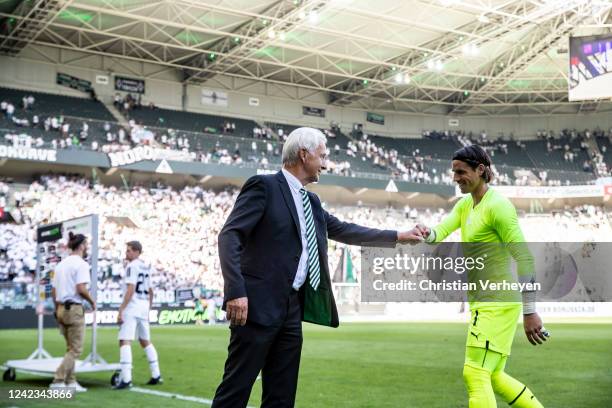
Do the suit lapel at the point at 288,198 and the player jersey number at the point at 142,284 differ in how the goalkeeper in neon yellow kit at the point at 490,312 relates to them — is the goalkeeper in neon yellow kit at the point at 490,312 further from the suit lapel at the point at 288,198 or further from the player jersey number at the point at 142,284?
the player jersey number at the point at 142,284

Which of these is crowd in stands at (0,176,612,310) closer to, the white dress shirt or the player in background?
the player in background

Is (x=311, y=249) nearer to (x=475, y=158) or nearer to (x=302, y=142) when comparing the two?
(x=302, y=142)

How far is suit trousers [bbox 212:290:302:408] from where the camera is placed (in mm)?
4469

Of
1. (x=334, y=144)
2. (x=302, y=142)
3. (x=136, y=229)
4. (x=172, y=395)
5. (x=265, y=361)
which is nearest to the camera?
(x=265, y=361)

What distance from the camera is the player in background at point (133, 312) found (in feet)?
35.9

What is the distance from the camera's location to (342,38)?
4253 cm

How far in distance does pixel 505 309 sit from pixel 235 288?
72.9 inches

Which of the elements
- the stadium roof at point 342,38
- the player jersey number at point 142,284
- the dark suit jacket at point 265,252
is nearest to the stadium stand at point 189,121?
the stadium roof at point 342,38

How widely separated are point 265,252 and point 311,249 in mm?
313

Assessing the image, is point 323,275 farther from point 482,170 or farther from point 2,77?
point 2,77

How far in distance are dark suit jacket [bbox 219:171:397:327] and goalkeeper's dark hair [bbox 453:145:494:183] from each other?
4.02ft

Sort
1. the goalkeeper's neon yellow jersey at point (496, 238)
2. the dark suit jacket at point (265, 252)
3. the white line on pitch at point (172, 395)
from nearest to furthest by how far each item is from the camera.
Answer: the dark suit jacket at point (265, 252), the goalkeeper's neon yellow jersey at point (496, 238), the white line on pitch at point (172, 395)

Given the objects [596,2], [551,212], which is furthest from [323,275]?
[551,212]

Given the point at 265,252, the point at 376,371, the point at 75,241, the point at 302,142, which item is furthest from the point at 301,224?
the point at 376,371
